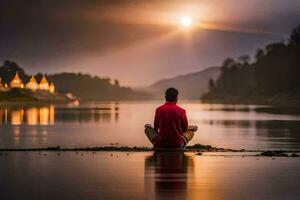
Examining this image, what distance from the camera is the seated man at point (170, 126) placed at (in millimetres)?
14760

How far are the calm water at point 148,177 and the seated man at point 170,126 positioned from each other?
13.1 inches

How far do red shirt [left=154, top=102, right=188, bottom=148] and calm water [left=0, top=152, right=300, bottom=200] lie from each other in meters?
0.31

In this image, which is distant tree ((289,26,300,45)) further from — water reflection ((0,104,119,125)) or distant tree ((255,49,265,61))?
water reflection ((0,104,119,125))

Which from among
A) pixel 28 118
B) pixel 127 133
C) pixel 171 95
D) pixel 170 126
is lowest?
pixel 127 133

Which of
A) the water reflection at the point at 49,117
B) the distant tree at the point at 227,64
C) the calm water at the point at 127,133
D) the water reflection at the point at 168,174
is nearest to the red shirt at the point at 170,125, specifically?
the water reflection at the point at 168,174

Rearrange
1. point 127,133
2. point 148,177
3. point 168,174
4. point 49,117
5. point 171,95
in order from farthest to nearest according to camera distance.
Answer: point 49,117 → point 127,133 → point 171,95 → point 168,174 → point 148,177

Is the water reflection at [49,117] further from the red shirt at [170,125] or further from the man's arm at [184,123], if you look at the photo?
the man's arm at [184,123]

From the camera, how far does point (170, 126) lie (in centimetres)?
1485

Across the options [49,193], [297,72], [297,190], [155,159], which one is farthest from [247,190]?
[297,72]

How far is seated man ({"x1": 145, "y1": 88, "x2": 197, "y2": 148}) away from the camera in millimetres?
14760

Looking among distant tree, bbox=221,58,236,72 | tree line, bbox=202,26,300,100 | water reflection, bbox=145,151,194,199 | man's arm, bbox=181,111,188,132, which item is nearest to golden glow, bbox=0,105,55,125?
A: man's arm, bbox=181,111,188,132

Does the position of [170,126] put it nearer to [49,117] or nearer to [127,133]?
[127,133]

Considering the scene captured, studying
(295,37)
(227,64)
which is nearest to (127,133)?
(295,37)

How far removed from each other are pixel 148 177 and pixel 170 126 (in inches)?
166
